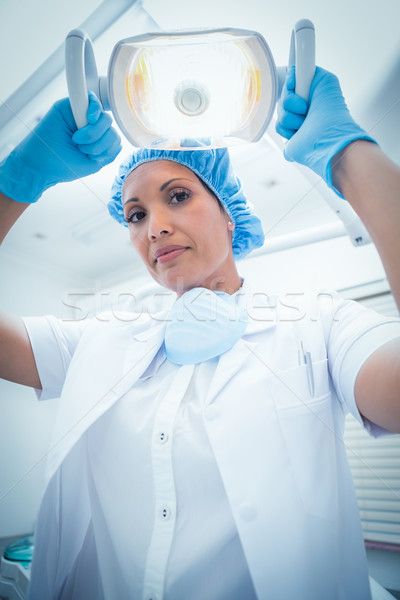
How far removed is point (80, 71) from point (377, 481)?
170 cm

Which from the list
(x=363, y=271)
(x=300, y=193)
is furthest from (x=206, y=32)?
(x=363, y=271)

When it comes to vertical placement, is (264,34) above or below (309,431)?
above

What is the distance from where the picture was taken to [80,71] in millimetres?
588

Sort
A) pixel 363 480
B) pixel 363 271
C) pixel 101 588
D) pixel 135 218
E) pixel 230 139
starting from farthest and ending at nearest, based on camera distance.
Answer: pixel 363 271, pixel 363 480, pixel 135 218, pixel 101 588, pixel 230 139

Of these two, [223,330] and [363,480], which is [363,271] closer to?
[363,480]

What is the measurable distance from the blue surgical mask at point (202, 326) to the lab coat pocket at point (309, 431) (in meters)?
0.15

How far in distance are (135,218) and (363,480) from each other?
4.64ft

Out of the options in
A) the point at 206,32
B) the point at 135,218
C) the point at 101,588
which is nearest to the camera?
the point at 206,32

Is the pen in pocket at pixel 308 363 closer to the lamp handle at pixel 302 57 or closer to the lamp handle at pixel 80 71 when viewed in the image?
the lamp handle at pixel 302 57

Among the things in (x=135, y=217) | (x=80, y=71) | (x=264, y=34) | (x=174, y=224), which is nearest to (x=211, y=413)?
(x=174, y=224)

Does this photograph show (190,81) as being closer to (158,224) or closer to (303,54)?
(303,54)

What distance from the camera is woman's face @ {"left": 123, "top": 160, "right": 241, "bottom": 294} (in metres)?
0.82

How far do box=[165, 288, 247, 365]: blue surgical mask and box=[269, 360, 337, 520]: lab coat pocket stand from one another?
0.15 m

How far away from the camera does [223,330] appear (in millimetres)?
802
